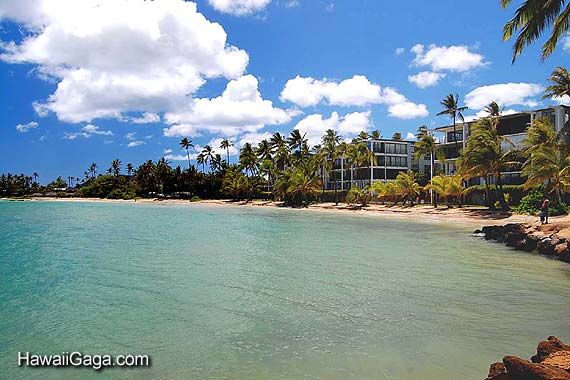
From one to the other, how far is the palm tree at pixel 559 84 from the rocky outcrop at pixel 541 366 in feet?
142

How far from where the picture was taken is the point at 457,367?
7.08m

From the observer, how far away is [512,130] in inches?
2391

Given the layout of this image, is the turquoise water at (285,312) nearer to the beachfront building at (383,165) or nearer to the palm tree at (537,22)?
the palm tree at (537,22)

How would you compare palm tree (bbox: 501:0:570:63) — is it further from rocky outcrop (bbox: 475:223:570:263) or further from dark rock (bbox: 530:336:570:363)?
dark rock (bbox: 530:336:570:363)

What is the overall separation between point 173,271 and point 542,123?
39088 millimetres

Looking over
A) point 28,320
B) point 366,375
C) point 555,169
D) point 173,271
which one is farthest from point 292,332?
point 555,169

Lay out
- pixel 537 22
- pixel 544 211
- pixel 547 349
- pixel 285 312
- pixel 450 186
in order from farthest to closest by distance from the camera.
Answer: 1. pixel 450 186
2. pixel 544 211
3. pixel 537 22
4. pixel 285 312
5. pixel 547 349

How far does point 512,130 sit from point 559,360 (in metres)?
62.8

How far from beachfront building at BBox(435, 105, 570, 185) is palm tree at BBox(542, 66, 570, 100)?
11.4 feet

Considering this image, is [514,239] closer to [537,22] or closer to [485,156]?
[537,22]

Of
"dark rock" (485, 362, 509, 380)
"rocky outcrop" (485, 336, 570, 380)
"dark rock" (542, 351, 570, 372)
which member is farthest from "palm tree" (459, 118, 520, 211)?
"dark rock" (485, 362, 509, 380)

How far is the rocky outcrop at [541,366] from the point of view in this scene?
5.45 m

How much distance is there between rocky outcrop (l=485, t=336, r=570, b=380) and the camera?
5.45 m

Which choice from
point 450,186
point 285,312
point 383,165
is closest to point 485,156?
point 450,186
